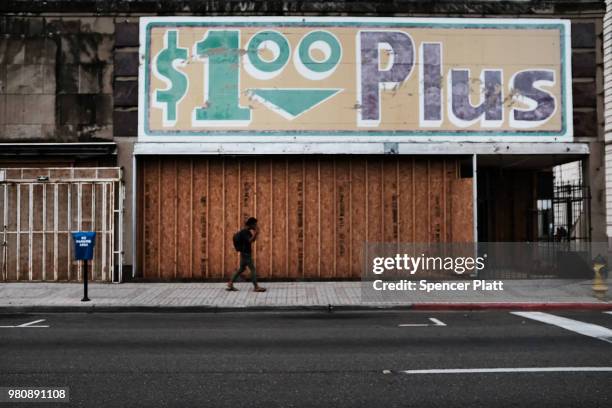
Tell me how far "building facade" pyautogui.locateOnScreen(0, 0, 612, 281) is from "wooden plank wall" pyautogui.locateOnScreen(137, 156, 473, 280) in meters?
0.04

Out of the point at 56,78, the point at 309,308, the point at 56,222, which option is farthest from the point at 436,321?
the point at 56,78

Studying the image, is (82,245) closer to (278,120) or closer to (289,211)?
(289,211)

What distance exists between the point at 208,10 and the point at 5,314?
9.34 meters

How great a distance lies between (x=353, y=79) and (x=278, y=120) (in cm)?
235

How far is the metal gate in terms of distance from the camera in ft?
52.6

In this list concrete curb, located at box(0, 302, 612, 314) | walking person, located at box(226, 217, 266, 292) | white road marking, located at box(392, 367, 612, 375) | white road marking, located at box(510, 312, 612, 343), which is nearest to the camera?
white road marking, located at box(392, 367, 612, 375)

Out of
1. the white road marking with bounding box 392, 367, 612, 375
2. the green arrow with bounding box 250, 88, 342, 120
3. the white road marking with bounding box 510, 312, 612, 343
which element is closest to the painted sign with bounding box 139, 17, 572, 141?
the green arrow with bounding box 250, 88, 342, 120

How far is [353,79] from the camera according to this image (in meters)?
16.5

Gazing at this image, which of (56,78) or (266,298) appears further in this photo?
(56,78)

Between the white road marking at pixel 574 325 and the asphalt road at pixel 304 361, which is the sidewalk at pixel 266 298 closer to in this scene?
the white road marking at pixel 574 325

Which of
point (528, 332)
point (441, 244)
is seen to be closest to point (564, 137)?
point (441, 244)

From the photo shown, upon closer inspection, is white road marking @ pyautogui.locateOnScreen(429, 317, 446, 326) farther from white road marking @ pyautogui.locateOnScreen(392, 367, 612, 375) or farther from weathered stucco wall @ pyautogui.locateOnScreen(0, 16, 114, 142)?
weathered stucco wall @ pyautogui.locateOnScreen(0, 16, 114, 142)

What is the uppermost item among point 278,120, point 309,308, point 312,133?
point 278,120

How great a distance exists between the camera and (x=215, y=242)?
1631 centimetres
